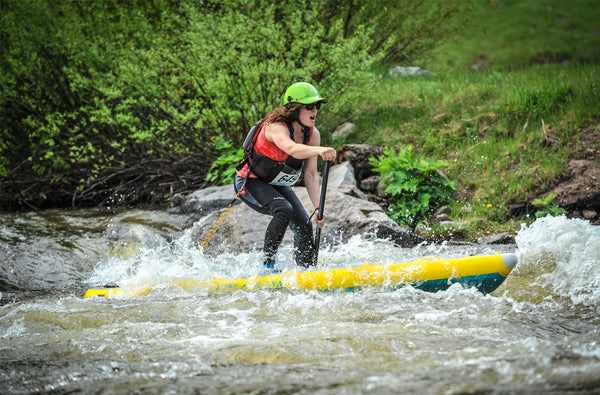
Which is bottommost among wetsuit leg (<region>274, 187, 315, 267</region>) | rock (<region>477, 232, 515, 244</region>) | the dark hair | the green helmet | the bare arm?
rock (<region>477, 232, 515, 244</region>)

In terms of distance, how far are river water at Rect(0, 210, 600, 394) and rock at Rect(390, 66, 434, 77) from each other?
7.22 m

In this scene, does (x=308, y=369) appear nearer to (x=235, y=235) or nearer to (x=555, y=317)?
(x=555, y=317)

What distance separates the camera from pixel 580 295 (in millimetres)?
4164

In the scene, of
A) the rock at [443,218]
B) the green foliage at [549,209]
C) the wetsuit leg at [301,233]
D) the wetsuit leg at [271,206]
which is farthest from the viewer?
the rock at [443,218]

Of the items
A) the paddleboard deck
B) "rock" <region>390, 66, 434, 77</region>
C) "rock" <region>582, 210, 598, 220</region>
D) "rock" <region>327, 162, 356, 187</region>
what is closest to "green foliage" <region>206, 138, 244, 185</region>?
"rock" <region>327, 162, 356, 187</region>

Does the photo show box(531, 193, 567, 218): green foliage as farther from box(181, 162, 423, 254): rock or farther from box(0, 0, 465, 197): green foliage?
box(0, 0, 465, 197): green foliage

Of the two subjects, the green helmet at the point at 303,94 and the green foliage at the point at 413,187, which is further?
the green foliage at the point at 413,187

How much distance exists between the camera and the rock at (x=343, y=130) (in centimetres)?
988

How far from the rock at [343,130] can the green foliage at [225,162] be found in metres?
1.90

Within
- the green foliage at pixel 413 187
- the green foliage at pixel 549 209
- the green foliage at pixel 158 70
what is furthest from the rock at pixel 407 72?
the green foliage at pixel 549 209

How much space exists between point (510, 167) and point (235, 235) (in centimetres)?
413

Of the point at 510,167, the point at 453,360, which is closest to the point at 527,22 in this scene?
the point at 510,167

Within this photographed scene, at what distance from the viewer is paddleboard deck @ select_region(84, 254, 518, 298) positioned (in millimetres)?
4250

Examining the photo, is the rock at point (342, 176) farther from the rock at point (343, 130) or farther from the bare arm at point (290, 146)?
the bare arm at point (290, 146)
